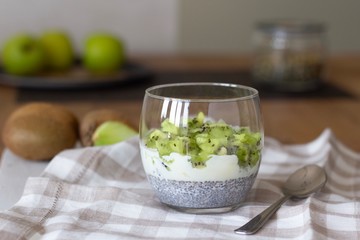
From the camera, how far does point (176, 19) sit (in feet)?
9.18

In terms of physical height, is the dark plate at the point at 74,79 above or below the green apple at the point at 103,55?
below

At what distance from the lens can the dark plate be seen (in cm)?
175

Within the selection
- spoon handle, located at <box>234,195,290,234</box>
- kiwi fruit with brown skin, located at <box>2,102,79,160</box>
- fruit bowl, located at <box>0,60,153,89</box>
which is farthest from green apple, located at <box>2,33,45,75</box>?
spoon handle, located at <box>234,195,290,234</box>

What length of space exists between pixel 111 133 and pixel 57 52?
2.89 ft

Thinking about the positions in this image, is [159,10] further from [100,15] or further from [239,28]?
[239,28]

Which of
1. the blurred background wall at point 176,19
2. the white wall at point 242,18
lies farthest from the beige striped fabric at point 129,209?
the white wall at point 242,18

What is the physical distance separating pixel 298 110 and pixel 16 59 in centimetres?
73

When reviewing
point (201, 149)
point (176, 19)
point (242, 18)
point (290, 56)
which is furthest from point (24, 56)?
point (242, 18)

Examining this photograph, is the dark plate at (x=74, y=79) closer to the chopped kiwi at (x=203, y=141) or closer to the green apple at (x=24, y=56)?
the green apple at (x=24, y=56)

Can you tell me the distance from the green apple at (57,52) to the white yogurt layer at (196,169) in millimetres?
1151

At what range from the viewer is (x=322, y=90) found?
1814mm

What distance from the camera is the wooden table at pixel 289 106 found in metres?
1.40

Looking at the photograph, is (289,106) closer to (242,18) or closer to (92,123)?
(92,123)

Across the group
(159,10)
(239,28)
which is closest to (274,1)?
(239,28)
